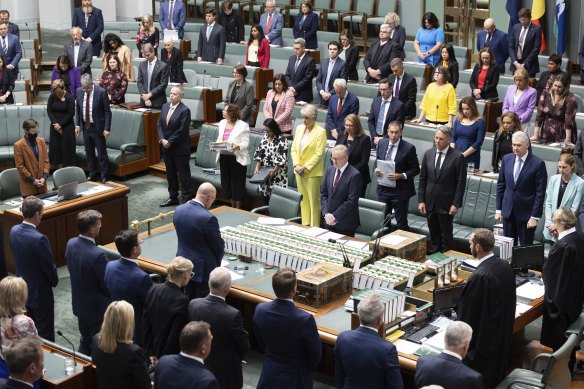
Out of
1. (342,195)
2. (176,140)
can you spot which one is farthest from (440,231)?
(176,140)

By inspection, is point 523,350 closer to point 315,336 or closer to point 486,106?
point 315,336

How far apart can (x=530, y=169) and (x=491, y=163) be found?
1981mm

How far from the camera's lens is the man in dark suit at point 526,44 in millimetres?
13516

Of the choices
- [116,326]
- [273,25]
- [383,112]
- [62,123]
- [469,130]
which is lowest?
[116,326]

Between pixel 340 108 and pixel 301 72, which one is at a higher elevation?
pixel 301 72

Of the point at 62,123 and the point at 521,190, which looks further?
the point at 62,123

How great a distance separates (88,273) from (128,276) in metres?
0.61

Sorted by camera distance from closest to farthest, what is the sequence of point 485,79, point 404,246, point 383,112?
point 404,246 < point 383,112 < point 485,79

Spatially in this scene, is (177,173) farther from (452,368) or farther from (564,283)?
(452,368)

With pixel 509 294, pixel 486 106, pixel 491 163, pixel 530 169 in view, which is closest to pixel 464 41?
pixel 486 106

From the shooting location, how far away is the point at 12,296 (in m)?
6.21

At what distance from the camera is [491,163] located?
10.8m

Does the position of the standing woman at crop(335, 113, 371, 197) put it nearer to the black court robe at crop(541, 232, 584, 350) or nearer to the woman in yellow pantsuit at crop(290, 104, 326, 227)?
the woman in yellow pantsuit at crop(290, 104, 326, 227)

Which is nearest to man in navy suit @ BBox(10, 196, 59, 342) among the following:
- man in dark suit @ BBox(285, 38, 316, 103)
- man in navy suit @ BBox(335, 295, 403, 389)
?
man in navy suit @ BBox(335, 295, 403, 389)
